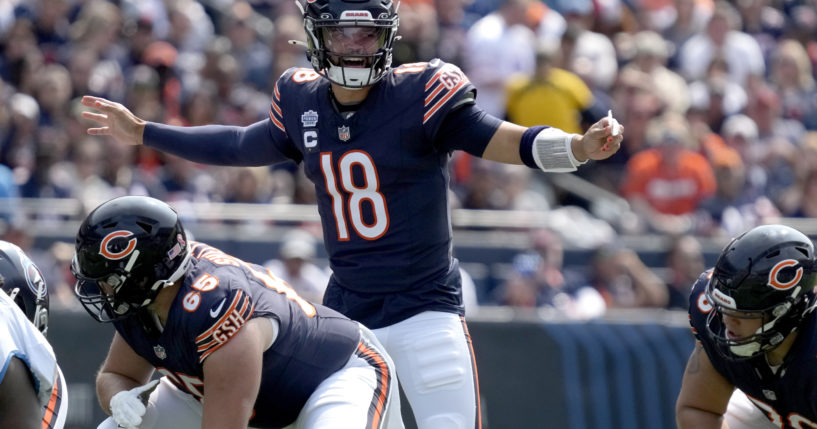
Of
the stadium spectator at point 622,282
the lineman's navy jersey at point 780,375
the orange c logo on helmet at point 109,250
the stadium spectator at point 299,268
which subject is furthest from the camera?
the stadium spectator at point 622,282

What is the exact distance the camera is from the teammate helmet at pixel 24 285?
424 centimetres

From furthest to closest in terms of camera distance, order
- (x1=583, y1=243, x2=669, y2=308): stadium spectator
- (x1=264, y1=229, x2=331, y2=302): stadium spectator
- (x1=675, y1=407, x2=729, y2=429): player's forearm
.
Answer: (x1=583, y1=243, x2=669, y2=308): stadium spectator, (x1=264, y1=229, x2=331, y2=302): stadium spectator, (x1=675, y1=407, x2=729, y2=429): player's forearm

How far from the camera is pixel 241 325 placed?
416 centimetres

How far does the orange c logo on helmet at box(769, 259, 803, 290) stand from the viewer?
13.8 feet

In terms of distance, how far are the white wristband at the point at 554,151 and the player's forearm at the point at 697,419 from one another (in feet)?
3.15

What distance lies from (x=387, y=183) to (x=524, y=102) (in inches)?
228

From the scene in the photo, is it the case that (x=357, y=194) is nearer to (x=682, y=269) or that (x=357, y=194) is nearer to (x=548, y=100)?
(x=682, y=269)

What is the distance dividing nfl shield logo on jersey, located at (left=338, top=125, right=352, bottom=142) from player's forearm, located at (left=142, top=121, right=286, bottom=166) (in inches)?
14.7

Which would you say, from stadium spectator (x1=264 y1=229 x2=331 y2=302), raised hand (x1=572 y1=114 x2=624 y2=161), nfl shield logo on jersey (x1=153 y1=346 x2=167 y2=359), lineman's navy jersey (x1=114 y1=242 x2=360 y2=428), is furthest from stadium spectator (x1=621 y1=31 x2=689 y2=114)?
nfl shield logo on jersey (x1=153 y1=346 x2=167 y2=359)

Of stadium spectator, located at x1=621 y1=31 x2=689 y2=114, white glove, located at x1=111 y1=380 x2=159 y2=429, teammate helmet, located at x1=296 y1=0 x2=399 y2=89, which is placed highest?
teammate helmet, located at x1=296 y1=0 x2=399 y2=89

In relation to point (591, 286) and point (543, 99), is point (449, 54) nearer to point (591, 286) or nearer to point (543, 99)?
point (543, 99)

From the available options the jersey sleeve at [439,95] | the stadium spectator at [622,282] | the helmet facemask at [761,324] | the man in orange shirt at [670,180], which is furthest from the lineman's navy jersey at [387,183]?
the man in orange shirt at [670,180]

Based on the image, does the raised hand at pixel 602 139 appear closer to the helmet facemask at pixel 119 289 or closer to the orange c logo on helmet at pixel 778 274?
the orange c logo on helmet at pixel 778 274

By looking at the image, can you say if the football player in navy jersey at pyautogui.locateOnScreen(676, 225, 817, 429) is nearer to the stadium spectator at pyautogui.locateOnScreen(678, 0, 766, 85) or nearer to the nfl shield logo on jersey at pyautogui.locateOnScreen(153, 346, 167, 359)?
the nfl shield logo on jersey at pyautogui.locateOnScreen(153, 346, 167, 359)
